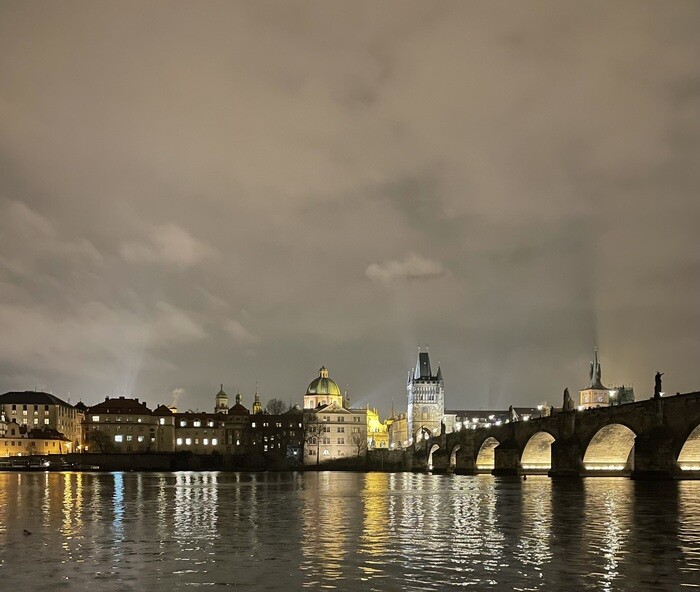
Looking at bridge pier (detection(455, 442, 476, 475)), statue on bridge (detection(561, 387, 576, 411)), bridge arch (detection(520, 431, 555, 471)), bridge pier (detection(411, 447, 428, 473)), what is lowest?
bridge pier (detection(411, 447, 428, 473))

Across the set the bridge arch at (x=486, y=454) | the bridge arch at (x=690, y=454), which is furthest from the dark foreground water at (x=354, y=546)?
the bridge arch at (x=486, y=454)

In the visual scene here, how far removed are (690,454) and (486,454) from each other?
213 ft

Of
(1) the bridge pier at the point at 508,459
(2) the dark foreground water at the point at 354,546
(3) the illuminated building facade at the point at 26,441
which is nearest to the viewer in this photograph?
(2) the dark foreground water at the point at 354,546

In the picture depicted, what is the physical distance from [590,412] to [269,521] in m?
55.0

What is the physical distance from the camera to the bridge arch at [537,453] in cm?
10221

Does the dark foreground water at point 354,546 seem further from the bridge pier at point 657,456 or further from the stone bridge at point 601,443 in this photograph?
the stone bridge at point 601,443

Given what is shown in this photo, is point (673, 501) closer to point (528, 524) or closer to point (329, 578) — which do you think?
point (528, 524)

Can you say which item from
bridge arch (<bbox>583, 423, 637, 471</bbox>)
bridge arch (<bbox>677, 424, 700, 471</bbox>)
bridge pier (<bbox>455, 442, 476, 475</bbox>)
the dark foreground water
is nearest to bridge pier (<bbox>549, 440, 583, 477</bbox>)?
bridge arch (<bbox>583, 423, 637, 471</bbox>)

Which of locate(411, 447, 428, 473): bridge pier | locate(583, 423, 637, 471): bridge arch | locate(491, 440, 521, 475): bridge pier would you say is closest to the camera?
locate(583, 423, 637, 471): bridge arch

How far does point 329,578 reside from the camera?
1973 centimetres

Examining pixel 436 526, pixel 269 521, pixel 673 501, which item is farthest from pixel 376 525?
pixel 673 501

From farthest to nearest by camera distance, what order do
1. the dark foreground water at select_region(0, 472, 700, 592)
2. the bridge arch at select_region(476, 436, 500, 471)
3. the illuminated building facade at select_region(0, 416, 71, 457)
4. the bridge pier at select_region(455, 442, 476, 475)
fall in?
the illuminated building facade at select_region(0, 416, 71, 457) < the bridge pier at select_region(455, 442, 476, 475) < the bridge arch at select_region(476, 436, 500, 471) < the dark foreground water at select_region(0, 472, 700, 592)

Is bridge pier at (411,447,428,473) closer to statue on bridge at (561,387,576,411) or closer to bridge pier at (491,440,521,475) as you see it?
bridge pier at (491,440,521,475)

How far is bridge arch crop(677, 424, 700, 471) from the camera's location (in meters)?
65.1
